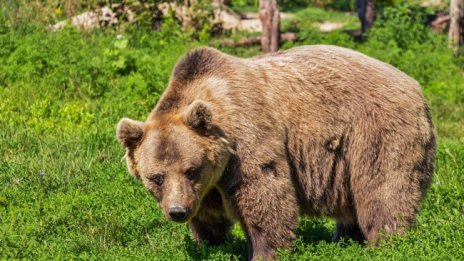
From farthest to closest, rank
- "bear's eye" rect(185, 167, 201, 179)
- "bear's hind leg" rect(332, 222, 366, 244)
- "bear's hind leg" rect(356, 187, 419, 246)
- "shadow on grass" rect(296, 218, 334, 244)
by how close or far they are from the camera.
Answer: "shadow on grass" rect(296, 218, 334, 244) → "bear's hind leg" rect(332, 222, 366, 244) → "bear's hind leg" rect(356, 187, 419, 246) → "bear's eye" rect(185, 167, 201, 179)

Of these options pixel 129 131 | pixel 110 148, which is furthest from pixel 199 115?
pixel 110 148

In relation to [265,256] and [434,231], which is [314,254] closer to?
[265,256]

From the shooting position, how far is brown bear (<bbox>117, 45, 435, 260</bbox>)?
6.47 metres

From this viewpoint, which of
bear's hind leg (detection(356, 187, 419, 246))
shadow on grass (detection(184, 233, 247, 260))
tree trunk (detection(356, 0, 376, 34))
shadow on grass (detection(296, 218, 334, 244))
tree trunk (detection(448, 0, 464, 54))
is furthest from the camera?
tree trunk (detection(356, 0, 376, 34))

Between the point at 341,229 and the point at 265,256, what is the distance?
1.13 metres

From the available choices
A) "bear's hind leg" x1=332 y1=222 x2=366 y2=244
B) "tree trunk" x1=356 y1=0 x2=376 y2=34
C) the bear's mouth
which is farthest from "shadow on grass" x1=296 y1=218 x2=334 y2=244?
"tree trunk" x1=356 y1=0 x2=376 y2=34

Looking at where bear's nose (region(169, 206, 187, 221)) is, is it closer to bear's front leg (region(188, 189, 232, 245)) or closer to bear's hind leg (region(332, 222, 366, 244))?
bear's front leg (region(188, 189, 232, 245))

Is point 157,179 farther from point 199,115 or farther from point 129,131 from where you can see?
point 199,115

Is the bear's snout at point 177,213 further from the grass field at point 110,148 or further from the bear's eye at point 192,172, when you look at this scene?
the grass field at point 110,148

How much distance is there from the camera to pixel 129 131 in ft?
21.2

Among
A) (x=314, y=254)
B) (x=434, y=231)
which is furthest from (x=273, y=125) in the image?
(x=434, y=231)

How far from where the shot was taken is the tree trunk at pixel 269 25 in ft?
46.4

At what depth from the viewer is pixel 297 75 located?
23.1 feet

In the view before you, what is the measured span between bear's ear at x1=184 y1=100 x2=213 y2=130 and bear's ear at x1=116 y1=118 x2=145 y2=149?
317 millimetres
